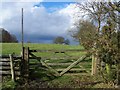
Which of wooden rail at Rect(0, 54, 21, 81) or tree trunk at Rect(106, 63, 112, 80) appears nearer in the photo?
tree trunk at Rect(106, 63, 112, 80)

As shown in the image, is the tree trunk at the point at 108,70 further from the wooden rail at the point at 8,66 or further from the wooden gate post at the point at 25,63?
the wooden rail at the point at 8,66

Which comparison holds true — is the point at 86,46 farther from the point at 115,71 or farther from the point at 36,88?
the point at 36,88

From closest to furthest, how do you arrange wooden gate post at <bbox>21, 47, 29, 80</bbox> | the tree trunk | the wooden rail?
the tree trunk < the wooden rail < wooden gate post at <bbox>21, 47, 29, 80</bbox>

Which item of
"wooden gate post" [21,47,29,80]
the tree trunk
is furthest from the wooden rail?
the tree trunk

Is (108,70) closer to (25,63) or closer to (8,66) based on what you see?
(25,63)

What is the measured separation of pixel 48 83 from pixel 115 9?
4701 mm

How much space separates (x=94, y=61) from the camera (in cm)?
1580

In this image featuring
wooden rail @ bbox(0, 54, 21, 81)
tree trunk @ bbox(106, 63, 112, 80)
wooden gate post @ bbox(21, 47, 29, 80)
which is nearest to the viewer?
tree trunk @ bbox(106, 63, 112, 80)

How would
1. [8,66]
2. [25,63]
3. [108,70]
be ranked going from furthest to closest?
1. [25,63]
2. [8,66]
3. [108,70]

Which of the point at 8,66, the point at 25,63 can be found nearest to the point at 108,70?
A: the point at 25,63

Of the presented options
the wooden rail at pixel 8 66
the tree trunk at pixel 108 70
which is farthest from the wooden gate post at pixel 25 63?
the tree trunk at pixel 108 70

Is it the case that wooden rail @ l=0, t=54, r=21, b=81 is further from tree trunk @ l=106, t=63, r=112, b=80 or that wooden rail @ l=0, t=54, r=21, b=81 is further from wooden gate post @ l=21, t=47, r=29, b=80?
tree trunk @ l=106, t=63, r=112, b=80

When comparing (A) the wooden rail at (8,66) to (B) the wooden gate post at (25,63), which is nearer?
(A) the wooden rail at (8,66)

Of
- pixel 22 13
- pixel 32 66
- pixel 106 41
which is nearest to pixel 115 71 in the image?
pixel 106 41
